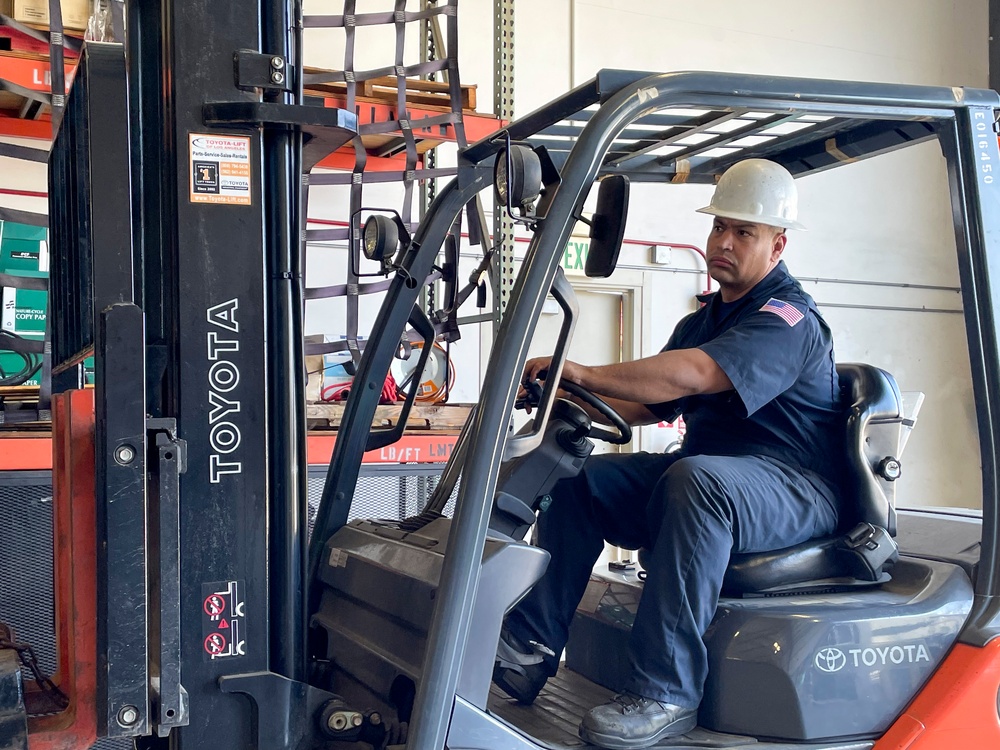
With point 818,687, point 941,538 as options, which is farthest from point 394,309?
point 941,538

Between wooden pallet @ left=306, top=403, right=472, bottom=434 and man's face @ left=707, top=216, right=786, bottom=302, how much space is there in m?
2.02

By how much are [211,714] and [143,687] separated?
0.98 feet

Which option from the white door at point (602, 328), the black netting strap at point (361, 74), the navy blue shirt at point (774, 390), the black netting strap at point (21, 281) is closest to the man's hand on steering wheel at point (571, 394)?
the navy blue shirt at point (774, 390)

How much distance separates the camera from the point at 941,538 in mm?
3533

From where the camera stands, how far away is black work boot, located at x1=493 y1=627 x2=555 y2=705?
3.24 m

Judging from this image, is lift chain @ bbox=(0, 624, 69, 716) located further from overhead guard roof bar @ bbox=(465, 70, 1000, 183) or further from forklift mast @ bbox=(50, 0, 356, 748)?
overhead guard roof bar @ bbox=(465, 70, 1000, 183)

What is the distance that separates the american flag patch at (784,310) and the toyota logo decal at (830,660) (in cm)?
97

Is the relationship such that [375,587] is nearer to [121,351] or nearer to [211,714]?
[211,714]

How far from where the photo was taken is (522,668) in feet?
10.7

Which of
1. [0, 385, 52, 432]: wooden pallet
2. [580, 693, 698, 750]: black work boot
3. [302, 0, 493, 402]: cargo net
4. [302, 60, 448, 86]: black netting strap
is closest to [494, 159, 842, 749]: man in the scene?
[580, 693, 698, 750]: black work boot

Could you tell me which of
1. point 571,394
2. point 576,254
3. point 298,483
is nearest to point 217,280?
point 298,483

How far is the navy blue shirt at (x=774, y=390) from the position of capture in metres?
3.06

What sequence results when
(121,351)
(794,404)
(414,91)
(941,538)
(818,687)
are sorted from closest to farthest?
(121,351)
(818,687)
(794,404)
(941,538)
(414,91)

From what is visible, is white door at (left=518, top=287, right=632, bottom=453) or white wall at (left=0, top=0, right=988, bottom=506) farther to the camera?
white door at (left=518, top=287, right=632, bottom=453)
